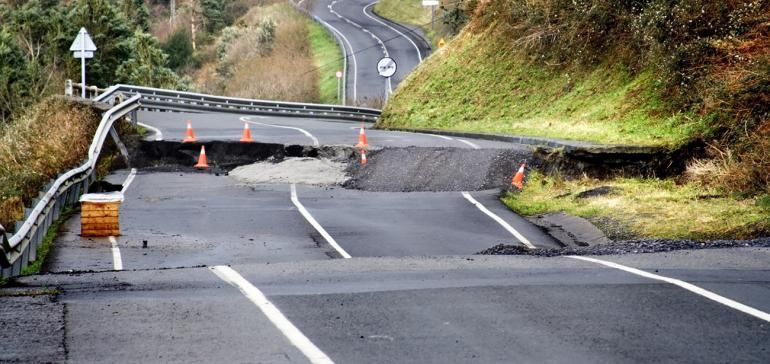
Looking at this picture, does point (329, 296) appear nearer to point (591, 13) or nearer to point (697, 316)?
point (697, 316)

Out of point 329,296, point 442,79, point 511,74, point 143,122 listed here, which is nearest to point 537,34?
point 511,74

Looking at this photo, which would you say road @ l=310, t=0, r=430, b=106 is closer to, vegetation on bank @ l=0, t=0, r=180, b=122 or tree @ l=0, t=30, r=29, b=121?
vegetation on bank @ l=0, t=0, r=180, b=122

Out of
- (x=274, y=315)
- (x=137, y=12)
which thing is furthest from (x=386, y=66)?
(x=137, y=12)

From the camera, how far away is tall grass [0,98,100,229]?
2336 centimetres

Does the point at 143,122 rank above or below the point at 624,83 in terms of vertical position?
below

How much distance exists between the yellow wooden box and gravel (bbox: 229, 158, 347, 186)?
26.5 feet

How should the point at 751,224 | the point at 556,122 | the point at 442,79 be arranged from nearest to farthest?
the point at 751,224 → the point at 556,122 → the point at 442,79

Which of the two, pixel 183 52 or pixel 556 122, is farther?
pixel 183 52

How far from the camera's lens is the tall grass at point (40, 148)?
920 inches

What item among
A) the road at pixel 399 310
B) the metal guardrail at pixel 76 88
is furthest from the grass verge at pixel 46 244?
the metal guardrail at pixel 76 88

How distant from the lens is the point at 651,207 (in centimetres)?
2111

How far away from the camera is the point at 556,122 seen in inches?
1352

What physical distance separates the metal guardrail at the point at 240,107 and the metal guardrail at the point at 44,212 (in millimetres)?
21330

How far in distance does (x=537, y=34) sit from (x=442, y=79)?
16.0 ft
